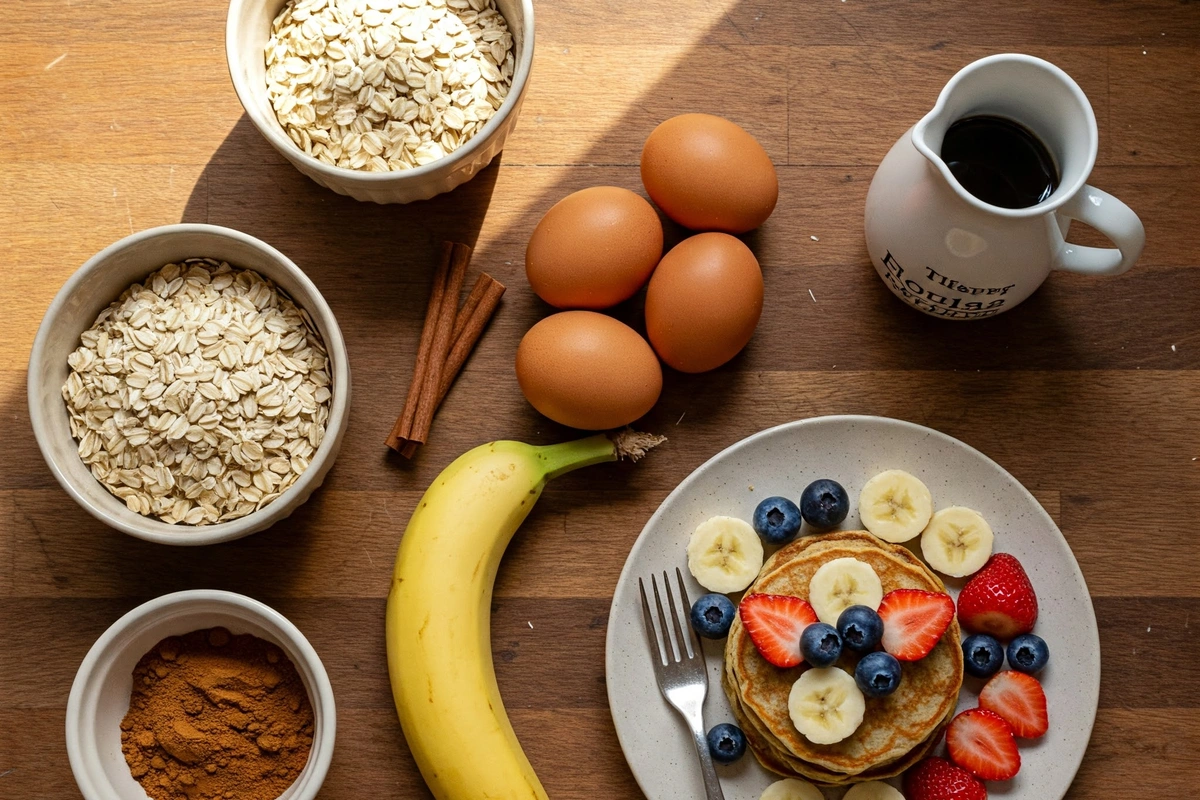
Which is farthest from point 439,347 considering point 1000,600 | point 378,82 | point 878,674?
point 1000,600

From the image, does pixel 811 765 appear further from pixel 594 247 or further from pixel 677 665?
pixel 594 247

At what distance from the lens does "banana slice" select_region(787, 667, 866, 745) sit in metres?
1.13

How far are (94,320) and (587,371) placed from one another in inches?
24.3

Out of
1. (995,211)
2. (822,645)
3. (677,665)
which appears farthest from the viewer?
(677,665)

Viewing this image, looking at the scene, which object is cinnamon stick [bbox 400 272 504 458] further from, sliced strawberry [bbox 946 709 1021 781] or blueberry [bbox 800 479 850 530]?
sliced strawberry [bbox 946 709 1021 781]

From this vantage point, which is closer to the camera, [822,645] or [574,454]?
[822,645]

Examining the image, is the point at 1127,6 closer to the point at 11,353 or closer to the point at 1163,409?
the point at 1163,409

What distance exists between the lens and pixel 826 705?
1.14m

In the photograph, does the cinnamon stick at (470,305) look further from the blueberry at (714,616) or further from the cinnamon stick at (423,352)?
the blueberry at (714,616)

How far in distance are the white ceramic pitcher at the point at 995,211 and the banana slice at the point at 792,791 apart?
62 centimetres

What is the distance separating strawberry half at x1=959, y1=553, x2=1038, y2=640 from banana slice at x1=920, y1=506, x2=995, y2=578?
2 centimetres

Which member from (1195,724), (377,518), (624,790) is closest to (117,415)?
(377,518)

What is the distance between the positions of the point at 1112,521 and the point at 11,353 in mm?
1496

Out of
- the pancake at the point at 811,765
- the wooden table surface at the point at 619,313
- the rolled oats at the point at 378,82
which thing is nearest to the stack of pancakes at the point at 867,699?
the pancake at the point at 811,765
